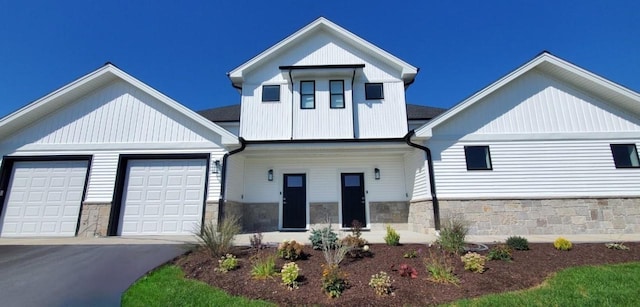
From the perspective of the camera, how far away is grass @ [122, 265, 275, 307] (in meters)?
3.90

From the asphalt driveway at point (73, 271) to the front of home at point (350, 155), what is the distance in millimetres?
2565

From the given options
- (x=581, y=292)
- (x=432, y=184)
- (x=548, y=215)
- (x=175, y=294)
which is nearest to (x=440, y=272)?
(x=581, y=292)

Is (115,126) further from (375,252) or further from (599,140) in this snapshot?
(599,140)

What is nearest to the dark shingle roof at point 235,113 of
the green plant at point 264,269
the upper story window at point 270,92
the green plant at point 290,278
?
the upper story window at point 270,92

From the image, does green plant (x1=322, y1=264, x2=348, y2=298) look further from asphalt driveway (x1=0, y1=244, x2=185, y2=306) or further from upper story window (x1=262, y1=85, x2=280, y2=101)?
upper story window (x1=262, y1=85, x2=280, y2=101)

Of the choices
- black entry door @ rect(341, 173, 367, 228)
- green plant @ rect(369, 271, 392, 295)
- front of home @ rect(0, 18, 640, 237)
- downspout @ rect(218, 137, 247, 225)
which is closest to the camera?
green plant @ rect(369, 271, 392, 295)

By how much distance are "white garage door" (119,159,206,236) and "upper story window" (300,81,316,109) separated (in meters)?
4.38

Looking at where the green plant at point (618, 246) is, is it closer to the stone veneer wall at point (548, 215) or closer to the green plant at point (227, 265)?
the stone veneer wall at point (548, 215)

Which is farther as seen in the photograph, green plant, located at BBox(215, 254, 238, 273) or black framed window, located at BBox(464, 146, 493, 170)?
black framed window, located at BBox(464, 146, 493, 170)

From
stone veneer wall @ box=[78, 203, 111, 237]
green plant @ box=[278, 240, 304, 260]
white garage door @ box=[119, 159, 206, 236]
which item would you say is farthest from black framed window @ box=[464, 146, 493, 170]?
stone veneer wall @ box=[78, 203, 111, 237]

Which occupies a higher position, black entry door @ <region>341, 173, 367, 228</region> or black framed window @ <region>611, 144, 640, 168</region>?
black framed window @ <region>611, 144, 640, 168</region>

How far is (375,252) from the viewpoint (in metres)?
6.12

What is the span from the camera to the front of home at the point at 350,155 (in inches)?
345

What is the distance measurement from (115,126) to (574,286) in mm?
A: 12504
